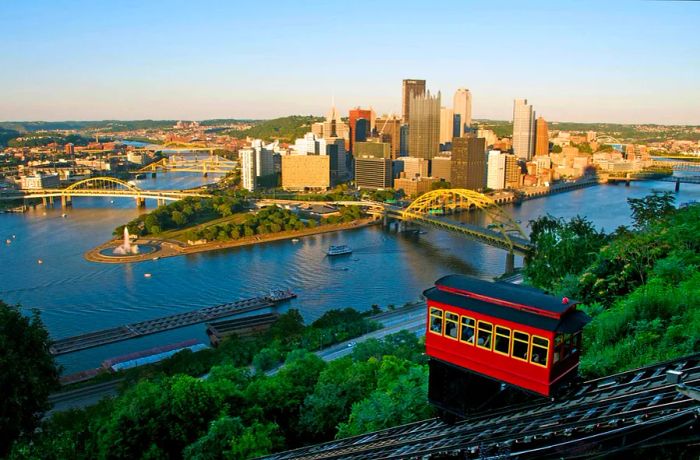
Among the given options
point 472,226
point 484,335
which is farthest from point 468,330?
point 472,226

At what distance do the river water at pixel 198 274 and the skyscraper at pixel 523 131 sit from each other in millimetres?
25632

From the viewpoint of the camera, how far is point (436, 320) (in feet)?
11.2

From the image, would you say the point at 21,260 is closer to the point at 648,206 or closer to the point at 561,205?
the point at 648,206

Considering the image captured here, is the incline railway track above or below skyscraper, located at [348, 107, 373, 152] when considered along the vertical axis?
below

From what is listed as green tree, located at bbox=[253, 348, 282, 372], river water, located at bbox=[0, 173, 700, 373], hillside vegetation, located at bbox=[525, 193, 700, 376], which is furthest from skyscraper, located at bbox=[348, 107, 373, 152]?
green tree, located at bbox=[253, 348, 282, 372]

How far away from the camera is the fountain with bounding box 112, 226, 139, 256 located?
17330 millimetres

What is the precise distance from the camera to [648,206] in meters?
12.5

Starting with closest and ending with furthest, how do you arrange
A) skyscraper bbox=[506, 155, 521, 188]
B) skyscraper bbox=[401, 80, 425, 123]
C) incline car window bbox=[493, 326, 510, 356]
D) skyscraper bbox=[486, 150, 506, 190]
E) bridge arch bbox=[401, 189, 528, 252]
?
1. incline car window bbox=[493, 326, 510, 356]
2. bridge arch bbox=[401, 189, 528, 252]
3. skyscraper bbox=[486, 150, 506, 190]
4. skyscraper bbox=[506, 155, 521, 188]
5. skyscraper bbox=[401, 80, 425, 123]

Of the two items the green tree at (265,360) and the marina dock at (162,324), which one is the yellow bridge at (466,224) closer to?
the marina dock at (162,324)

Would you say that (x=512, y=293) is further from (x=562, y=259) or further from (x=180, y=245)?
(x=180, y=245)

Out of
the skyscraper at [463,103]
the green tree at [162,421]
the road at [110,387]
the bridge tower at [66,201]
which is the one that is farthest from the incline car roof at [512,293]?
the skyscraper at [463,103]

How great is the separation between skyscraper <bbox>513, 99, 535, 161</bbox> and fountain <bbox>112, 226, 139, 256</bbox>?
35991 mm

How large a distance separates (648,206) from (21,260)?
15.9 meters

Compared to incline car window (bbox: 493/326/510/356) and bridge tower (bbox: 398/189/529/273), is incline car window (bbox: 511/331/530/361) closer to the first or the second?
incline car window (bbox: 493/326/510/356)
